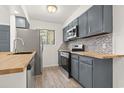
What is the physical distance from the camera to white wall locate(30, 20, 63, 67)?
6.05m

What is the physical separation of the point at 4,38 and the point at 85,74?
9.23 ft

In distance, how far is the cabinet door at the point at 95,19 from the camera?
2.61 meters

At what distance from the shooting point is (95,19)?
2.82 meters

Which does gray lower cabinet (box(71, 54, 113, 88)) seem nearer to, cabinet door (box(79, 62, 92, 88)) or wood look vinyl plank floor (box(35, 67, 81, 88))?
cabinet door (box(79, 62, 92, 88))

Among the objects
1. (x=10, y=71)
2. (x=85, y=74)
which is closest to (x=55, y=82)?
(x=85, y=74)

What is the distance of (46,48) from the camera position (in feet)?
20.1

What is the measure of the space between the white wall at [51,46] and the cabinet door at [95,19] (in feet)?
11.1

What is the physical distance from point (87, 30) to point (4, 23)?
8.72 ft

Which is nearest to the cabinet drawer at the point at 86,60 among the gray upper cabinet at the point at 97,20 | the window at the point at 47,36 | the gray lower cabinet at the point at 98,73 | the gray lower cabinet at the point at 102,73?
the gray lower cabinet at the point at 98,73

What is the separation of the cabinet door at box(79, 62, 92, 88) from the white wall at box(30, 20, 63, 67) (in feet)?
10.6

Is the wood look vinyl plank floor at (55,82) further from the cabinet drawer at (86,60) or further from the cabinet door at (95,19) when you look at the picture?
the cabinet door at (95,19)

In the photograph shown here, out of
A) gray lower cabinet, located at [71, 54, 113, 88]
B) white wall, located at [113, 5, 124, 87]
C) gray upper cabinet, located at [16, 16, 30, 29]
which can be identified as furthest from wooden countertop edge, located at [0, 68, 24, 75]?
gray upper cabinet, located at [16, 16, 30, 29]
